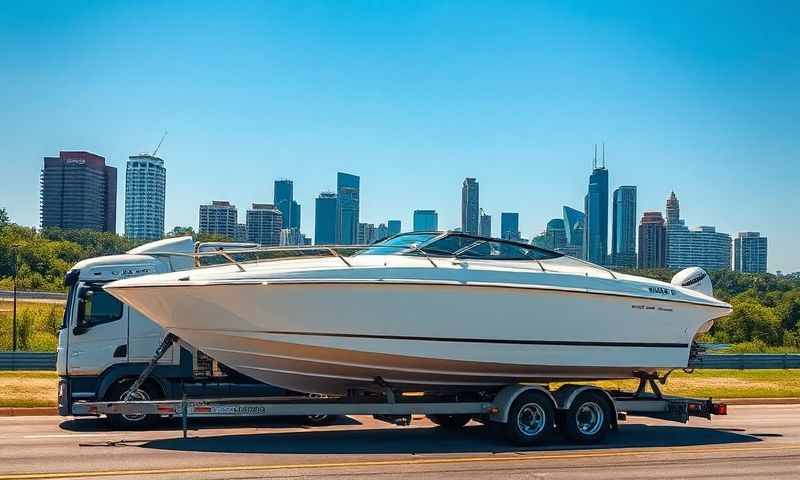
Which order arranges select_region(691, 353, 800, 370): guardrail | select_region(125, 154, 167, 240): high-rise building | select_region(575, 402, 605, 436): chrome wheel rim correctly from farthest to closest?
select_region(125, 154, 167, 240): high-rise building
select_region(691, 353, 800, 370): guardrail
select_region(575, 402, 605, 436): chrome wheel rim

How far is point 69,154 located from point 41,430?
590 feet

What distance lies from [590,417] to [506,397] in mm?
1545

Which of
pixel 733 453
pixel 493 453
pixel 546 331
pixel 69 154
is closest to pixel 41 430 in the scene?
pixel 493 453

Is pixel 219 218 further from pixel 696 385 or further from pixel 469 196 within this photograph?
pixel 696 385

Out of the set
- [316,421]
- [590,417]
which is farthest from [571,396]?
[316,421]

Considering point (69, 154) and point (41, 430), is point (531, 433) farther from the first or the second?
point (69, 154)

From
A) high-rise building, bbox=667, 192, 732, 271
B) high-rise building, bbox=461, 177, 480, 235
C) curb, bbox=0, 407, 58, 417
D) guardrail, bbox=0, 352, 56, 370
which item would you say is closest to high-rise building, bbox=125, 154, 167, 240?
high-rise building, bbox=667, 192, 732, 271

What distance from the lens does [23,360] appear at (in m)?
21.9

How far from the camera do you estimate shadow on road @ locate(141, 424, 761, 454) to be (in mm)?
11578

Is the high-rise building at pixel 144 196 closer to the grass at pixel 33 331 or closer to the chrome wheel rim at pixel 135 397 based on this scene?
the grass at pixel 33 331

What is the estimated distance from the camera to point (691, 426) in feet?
51.5

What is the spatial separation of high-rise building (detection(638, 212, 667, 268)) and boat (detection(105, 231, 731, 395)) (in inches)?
5843

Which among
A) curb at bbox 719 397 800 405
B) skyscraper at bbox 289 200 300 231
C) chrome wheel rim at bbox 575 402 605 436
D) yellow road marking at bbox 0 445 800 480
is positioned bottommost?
curb at bbox 719 397 800 405

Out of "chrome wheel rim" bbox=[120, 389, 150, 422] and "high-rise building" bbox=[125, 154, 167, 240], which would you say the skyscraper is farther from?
"chrome wheel rim" bbox=[120, 389, 150, 422]
